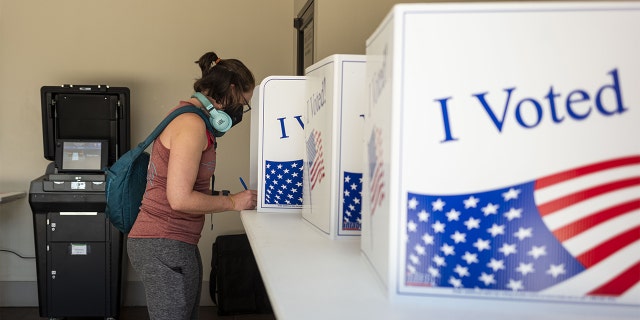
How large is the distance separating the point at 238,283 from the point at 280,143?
2258 mm

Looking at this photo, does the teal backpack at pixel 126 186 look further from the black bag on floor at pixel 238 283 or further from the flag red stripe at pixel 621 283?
the black bag on floor at pixel 238 283

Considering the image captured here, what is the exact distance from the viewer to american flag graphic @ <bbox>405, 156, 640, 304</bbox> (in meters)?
0.69

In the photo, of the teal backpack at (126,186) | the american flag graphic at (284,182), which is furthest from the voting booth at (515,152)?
the teal backpack at (126,186)

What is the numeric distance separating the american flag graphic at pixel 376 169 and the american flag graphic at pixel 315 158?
416 mm

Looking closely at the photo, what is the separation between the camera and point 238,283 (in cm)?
376

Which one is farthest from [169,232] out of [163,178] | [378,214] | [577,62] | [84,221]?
[84,221]

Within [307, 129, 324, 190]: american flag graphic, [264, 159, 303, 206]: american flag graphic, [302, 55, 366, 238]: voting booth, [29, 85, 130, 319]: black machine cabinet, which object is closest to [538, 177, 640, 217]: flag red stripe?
[302, 55, 366, 238]: voting booth

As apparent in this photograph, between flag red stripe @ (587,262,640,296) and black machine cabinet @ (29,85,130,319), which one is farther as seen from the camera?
black machine cabinet @ (29,85,130,319)

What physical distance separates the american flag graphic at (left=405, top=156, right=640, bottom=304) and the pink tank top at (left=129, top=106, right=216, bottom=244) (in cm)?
120

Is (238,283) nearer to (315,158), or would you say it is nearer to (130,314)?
(130,314)

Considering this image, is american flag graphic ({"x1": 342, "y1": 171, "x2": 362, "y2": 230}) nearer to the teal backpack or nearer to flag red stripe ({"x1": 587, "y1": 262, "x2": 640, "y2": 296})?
flag red stripe ({"x1": 587, "y1": 262, "x2": 640, "y2": 296})

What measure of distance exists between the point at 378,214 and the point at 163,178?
112cm

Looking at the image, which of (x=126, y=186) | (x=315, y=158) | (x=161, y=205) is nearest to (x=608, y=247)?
(x=315, y=158)

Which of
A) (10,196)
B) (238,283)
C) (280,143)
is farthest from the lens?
(238,283)
